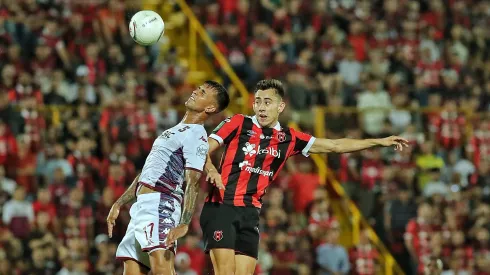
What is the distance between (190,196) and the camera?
1028 centimetres

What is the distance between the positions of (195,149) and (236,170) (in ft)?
2.85

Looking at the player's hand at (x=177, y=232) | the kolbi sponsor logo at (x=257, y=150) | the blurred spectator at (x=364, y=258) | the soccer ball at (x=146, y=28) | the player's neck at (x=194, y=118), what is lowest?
the blurred spectator at (x=364, y=258)

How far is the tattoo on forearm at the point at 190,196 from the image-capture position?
10227mm

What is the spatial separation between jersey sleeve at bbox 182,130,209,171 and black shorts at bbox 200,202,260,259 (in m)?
0.83

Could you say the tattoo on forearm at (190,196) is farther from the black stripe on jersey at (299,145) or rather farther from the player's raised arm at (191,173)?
the black stripe on jersey at (299,145)

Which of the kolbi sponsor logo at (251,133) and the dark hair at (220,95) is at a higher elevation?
the dark hair at (220,95)

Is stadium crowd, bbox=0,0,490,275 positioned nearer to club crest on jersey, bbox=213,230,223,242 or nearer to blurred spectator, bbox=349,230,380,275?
blurred spectator, bbox=349,230,380,275

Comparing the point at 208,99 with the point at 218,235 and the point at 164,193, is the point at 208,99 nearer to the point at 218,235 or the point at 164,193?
the point at 164,193

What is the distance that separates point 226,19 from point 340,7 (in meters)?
2.75

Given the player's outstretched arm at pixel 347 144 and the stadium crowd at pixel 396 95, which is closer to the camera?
the player's outstretched arm at pixel 347 144

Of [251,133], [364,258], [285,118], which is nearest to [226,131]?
[251,133]

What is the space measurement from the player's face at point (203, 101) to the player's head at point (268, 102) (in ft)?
1.73

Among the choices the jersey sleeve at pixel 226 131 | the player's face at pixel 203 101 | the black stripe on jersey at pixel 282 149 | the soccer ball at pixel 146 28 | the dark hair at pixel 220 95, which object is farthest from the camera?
the soccer ball at pixel 146 28

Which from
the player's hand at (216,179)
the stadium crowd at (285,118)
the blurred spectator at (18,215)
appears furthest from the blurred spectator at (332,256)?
the player's hand at (216,179)
